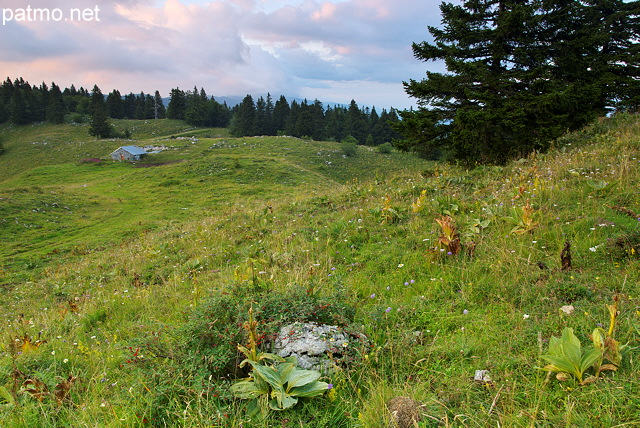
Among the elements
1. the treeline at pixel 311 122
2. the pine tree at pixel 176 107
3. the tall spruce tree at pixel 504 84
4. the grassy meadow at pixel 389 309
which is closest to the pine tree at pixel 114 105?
the pine tree at pixel 176 107

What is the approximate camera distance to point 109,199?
94.8 feet

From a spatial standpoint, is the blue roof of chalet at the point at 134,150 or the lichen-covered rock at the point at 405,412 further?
the blue roof of chalet at the point at 134,150

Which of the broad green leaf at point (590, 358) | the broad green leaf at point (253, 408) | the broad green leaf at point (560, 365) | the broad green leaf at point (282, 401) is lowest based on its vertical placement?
the broad green leaf at point (253, 408)

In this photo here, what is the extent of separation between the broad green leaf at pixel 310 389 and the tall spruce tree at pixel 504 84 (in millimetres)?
11145

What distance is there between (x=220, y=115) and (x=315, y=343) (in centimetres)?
11027

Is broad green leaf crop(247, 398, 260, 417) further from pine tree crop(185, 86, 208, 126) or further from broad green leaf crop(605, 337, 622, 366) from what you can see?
pine tree crop(185, 86, 208, 126)

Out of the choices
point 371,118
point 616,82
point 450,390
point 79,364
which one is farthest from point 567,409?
point 371,118

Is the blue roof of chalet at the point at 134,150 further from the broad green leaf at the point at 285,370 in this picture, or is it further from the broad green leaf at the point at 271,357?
the broad green leaf at the point at 285,370

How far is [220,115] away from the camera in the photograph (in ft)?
339

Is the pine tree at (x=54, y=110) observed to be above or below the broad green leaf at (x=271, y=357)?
above

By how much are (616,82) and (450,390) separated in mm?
20236

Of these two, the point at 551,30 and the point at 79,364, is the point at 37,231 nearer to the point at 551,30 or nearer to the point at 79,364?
the point at 79,364

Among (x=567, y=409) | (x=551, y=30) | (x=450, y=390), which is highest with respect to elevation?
(x=551, y=30)

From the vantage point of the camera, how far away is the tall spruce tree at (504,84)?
36.2 ft
